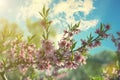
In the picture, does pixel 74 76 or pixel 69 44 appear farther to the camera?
pixel 74 76

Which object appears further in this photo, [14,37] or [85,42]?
[14,37]

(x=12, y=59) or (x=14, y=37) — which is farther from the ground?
(x=14, y=37)

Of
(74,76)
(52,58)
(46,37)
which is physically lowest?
(74,76)

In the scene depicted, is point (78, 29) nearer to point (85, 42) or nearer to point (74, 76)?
point (85, 42)

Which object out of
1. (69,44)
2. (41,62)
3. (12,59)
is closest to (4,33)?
(12,59)

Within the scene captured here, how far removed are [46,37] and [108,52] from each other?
119ft

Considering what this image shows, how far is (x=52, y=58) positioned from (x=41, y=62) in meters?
0.30

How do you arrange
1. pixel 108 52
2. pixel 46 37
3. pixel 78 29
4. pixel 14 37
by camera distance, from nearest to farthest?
pixel 46 37 → pixel 78 29 → pixel 14 37 → pixel 108 52

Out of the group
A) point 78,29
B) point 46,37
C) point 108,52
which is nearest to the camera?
point 46,37

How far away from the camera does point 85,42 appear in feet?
20.8

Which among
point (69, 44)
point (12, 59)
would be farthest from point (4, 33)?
point (69, 44)

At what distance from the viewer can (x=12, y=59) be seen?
6633 millimetres

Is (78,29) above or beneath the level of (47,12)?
beneath

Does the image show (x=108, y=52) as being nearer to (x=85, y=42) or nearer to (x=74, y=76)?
(x=74, y=76)
